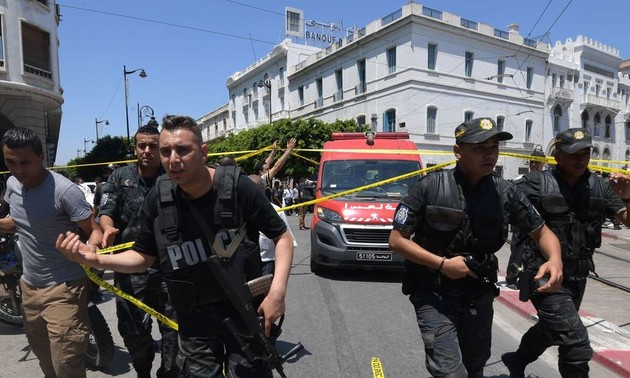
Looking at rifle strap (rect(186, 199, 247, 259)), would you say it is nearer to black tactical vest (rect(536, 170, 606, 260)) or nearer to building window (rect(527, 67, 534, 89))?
black tactical vest (rect(536, 170, 606, 260))

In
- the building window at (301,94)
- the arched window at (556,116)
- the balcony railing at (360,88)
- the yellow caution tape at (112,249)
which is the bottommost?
the yellow caution tape at (112,249)

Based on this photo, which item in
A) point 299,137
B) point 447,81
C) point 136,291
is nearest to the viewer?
point 136,291

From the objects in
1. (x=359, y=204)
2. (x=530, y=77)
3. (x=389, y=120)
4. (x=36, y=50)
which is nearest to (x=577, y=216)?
(x=359, y=204)

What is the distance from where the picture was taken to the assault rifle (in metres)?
2.12

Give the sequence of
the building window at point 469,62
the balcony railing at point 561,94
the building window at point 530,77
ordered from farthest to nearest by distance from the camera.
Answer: the balcony railing at point 561,94, the building window at point 530,77, the building window at point 469,62

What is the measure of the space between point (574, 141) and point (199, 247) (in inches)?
108

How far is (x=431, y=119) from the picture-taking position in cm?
3183

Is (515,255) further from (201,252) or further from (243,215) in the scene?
(201,252)

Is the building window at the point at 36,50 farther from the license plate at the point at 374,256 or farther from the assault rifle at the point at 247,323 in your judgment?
the assault rifle at the point at 247,323

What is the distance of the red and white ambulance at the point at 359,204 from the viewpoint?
264 inches

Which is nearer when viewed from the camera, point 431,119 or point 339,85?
point 431,119

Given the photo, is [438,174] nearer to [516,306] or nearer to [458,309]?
[458,309]

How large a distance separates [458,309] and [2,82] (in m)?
18.7

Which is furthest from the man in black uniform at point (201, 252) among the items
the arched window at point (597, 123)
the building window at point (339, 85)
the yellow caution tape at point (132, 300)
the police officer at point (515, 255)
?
the arched window at point (597, 123)
